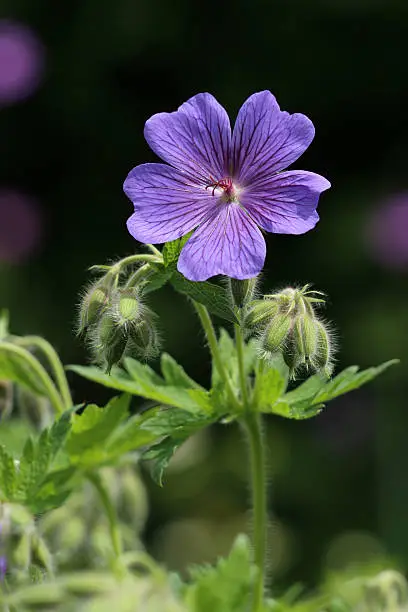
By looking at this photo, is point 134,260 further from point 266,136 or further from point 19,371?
point 19,371

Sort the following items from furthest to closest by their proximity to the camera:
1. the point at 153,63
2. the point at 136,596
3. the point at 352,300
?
the point at 153,63
the point at 352,300
the point at 136,596

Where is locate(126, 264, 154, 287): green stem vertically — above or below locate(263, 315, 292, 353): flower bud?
above

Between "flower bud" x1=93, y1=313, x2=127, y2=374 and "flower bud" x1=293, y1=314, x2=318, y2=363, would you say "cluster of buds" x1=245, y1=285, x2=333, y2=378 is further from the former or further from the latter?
"flower bud" x1=93, y1=313, x2=127, y2=374

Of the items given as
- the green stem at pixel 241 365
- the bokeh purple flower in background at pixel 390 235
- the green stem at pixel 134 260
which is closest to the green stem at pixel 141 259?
the green stem at pixel 134 260

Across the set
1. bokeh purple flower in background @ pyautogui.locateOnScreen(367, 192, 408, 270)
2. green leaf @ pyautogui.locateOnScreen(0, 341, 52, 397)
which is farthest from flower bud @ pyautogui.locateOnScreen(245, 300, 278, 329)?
bokeh purple flower in background @ pyautogui.locateOnScreen(367, 192, 408, 270)

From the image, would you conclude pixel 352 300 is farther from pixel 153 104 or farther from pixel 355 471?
pixel 153 104

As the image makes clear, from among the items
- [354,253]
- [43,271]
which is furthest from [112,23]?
[354,253]

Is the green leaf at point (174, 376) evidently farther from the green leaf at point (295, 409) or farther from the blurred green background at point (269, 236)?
the blurred green background at point (269, 236)
